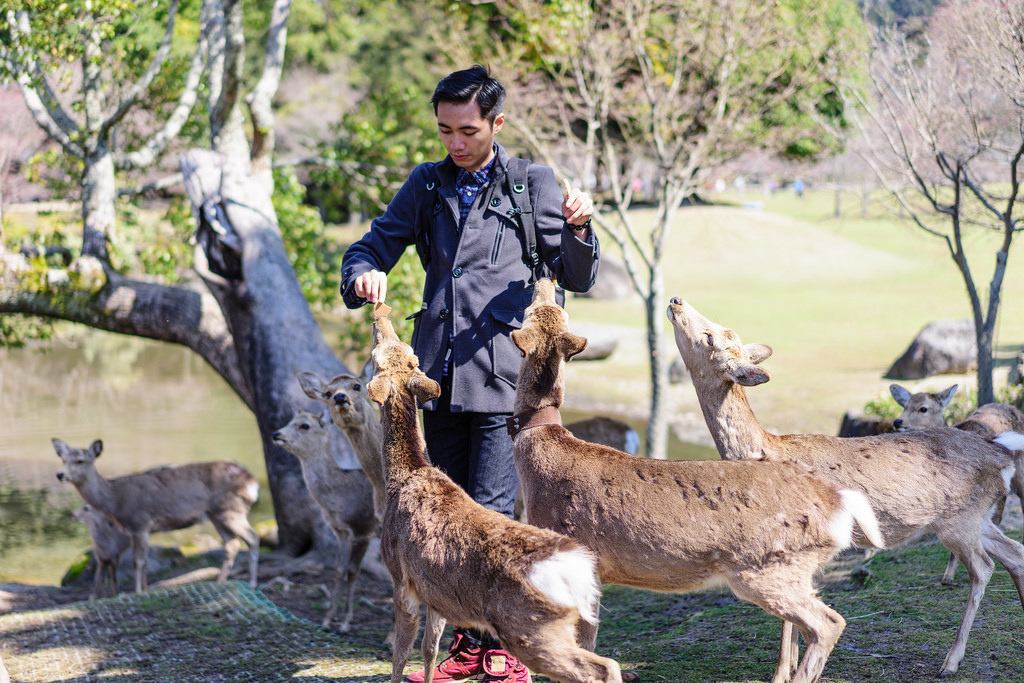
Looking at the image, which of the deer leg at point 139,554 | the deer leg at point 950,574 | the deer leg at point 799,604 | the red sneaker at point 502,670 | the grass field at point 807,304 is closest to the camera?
the deer leg at point 799,604

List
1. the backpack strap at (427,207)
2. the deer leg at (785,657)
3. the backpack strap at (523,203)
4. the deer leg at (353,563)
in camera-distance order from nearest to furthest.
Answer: the deer leg at (785,657) < the backpack strap at (523,203) < the backpack strap at (427,207) < the deer leg at (353,563)

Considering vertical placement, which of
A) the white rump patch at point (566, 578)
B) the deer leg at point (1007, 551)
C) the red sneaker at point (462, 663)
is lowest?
the red sneaker at point (462, 663)

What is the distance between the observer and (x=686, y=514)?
3.47 meters

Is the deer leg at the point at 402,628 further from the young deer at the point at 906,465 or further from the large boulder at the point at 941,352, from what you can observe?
the large boulder at the point at 941,352

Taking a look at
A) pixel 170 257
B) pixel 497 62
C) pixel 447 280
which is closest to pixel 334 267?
pixel 170 257

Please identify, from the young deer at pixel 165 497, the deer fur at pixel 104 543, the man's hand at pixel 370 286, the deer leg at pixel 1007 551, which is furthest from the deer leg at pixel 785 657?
the deer fur at pixel 104 543

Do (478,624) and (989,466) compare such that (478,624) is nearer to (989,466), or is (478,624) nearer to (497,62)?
(989,466)

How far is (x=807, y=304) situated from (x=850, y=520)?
72.2ft

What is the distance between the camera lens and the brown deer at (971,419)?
5.27 meters

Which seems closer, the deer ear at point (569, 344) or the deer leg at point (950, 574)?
the deer ear at point (569, 344)

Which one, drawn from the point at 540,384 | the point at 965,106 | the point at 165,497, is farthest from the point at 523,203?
the point at 165,497

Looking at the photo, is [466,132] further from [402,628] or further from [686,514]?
[402,628]

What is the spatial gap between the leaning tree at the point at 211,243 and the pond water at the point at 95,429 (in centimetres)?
194

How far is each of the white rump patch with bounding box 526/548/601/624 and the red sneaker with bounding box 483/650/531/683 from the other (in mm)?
997
